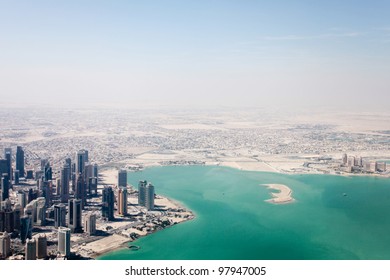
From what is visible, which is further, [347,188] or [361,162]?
[361,162]

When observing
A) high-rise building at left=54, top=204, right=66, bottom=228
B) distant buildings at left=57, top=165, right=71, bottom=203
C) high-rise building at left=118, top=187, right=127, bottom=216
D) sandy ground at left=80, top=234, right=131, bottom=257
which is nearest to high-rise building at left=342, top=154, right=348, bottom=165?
high-rise building at left=118, top=187, right=127, bottom=216

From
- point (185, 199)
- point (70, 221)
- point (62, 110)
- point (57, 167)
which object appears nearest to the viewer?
point (70, 221)

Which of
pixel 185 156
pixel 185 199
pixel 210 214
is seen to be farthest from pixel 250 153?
pixel 210 214

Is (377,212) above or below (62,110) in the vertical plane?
below

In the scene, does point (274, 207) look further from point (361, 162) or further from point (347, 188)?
point (361, 162)

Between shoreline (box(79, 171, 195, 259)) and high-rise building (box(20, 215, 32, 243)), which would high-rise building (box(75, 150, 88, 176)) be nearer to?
shoreline (box(79, 171, 195, 259))

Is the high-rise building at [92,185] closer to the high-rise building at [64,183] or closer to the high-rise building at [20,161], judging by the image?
the high-rise building at [64,183]

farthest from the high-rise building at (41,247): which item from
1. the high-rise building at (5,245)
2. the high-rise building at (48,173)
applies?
the high-rise building at (48,173)
